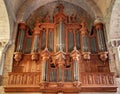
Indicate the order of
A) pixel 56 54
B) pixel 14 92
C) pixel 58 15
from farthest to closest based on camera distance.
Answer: pixel 58 15 → pixel 56 54 → pixel 14 92

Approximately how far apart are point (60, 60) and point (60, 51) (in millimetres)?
433

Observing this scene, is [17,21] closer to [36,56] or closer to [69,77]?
[36,56]

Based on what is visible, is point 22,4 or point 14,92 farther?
point 22,4

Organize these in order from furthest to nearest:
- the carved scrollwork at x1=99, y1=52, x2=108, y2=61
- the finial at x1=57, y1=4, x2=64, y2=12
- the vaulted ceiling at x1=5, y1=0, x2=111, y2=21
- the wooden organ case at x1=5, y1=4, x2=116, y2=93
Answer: the finial at x1=57, y1=4, x2=64, y2=12, the vaulted ceiling at x1=5, y1=0, x2=111, y2=21, the carved scrollwork at x1=99, y1=52, x2=108, y2=61, the wooden organ case at x1=5, y1=4, x2=116, y2=93

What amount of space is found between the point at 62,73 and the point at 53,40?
1.97m

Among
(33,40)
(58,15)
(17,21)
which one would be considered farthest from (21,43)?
(58,15)

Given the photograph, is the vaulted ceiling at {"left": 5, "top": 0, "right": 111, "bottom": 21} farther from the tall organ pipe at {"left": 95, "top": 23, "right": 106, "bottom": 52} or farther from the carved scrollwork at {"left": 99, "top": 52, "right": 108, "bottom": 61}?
the carved scrollwork at {"left": 99, "top": 52, "right": 108, "bottom": 61}

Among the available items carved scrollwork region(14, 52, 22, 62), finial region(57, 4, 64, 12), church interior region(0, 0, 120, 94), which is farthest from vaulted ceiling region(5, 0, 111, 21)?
carved scrollwork region(14, 52, 22, 62)

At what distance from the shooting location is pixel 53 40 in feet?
31.7

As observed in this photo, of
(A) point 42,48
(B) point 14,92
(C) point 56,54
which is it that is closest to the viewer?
(B) point 14,92

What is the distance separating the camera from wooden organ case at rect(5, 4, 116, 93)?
8219 millimetres

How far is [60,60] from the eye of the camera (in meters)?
8.61

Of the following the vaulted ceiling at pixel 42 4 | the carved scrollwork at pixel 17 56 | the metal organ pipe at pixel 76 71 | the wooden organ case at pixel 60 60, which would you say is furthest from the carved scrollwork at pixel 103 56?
the carved scrollwork at pixel 17 56

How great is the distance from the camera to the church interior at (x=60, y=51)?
27.1ft
